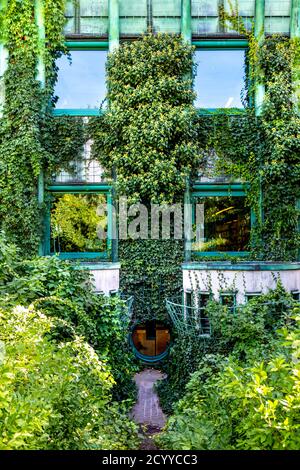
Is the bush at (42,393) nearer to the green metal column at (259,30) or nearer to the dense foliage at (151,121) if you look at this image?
the dense foliage at (151,121)

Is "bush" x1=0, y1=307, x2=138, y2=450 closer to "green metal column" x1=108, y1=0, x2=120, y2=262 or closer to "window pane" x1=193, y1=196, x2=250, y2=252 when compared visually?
"green metal column" x1=108, y1=0, x2=120, y2=262

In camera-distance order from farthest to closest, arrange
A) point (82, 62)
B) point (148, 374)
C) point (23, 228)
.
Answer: point (82, 62) → point (23, 228) → point (148, 374)

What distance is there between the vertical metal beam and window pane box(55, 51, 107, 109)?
5.14 metres

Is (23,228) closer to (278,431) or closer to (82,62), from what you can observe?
(82,62)

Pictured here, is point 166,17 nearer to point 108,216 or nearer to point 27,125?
point 27,125

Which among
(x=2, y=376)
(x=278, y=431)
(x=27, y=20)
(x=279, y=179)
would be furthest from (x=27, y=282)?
(x=27, y=20)

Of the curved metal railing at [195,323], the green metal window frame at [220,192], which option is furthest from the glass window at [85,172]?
the curved metal railing at [195,323]

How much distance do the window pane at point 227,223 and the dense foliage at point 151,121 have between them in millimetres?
1077

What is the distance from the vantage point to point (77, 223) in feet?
41.8

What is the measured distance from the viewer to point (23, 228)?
473 inches

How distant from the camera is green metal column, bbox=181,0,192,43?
1244 centimetres

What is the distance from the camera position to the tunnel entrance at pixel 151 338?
40.0 ft

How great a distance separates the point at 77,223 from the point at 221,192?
402cm
